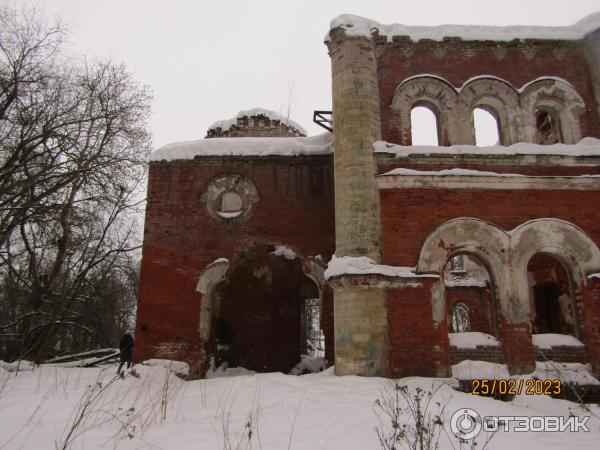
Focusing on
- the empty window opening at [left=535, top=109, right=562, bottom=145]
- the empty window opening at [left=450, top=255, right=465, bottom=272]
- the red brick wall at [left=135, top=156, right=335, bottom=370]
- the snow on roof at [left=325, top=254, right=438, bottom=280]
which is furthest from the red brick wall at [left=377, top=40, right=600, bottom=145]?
the empty window opening at [left=450, top=255, right=465, bottom=272]

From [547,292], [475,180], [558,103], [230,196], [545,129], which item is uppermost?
[545,129]

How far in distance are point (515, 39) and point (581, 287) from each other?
18.2 ft

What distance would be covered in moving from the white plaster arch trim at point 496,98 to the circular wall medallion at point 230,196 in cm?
516

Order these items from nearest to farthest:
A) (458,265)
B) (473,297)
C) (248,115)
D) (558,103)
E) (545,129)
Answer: (558,103) < (545,129) < (248,115) < (473,297) < (458,265)

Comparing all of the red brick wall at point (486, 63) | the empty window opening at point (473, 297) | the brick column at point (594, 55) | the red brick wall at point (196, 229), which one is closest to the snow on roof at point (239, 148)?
the red brick wall at point (196, 229)

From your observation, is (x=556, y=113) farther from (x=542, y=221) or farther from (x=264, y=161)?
(x=264, y=161)

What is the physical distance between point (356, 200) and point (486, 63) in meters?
4.55

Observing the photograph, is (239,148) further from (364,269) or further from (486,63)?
(486,63)

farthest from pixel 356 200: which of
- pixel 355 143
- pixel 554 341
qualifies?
pixel 554 341

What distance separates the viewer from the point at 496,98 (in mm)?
9625

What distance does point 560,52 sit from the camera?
32.8 feet

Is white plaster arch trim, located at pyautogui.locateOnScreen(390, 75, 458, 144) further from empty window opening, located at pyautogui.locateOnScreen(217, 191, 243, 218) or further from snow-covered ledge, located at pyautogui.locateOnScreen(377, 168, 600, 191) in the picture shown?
empty window opening, located at pyautogui.locateOnScreen(217, 191, 243, 218)

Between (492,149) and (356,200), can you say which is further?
(492,149)

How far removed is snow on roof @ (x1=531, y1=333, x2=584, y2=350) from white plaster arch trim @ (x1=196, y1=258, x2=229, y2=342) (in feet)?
21.0
